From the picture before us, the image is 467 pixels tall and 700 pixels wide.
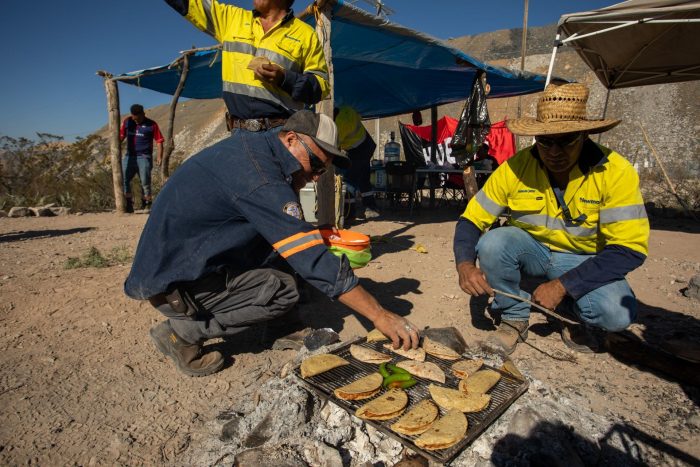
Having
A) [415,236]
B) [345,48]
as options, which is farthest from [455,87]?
[415,236]

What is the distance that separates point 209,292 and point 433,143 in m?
7.42

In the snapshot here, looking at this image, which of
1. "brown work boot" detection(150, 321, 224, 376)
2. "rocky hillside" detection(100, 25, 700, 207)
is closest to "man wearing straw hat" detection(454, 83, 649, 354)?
"brown work boot" detection(150, 321, 224, 376)

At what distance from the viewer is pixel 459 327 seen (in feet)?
9.80

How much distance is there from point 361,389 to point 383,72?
661cm

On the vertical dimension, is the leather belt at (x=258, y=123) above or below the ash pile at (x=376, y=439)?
above

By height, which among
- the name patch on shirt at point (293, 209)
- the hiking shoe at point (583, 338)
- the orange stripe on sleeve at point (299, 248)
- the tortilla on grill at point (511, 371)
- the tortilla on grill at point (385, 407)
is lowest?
the hiking shoe at point (583, 338)

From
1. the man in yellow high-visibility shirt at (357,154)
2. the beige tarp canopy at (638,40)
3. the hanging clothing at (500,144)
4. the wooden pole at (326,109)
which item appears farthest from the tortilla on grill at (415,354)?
the hanging clothing at (500,144)

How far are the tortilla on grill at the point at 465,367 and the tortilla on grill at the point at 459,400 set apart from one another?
17cm

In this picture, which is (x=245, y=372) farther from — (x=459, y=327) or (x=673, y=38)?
(x=673, y=38)

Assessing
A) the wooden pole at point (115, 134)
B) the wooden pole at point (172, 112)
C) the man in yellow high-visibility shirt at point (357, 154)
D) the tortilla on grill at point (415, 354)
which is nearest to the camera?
A: the tortilla on grill at point (415, 354)

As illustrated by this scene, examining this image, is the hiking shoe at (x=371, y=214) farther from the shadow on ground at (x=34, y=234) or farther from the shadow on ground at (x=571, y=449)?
the shadow on ground at (x=571, y=449)

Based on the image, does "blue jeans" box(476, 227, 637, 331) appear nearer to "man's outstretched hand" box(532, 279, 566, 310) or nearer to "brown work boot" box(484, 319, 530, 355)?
"brown work boot" box(484, 319, 530, 355)

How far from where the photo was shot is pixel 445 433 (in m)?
1.51

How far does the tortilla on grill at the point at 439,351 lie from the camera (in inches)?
83.2
